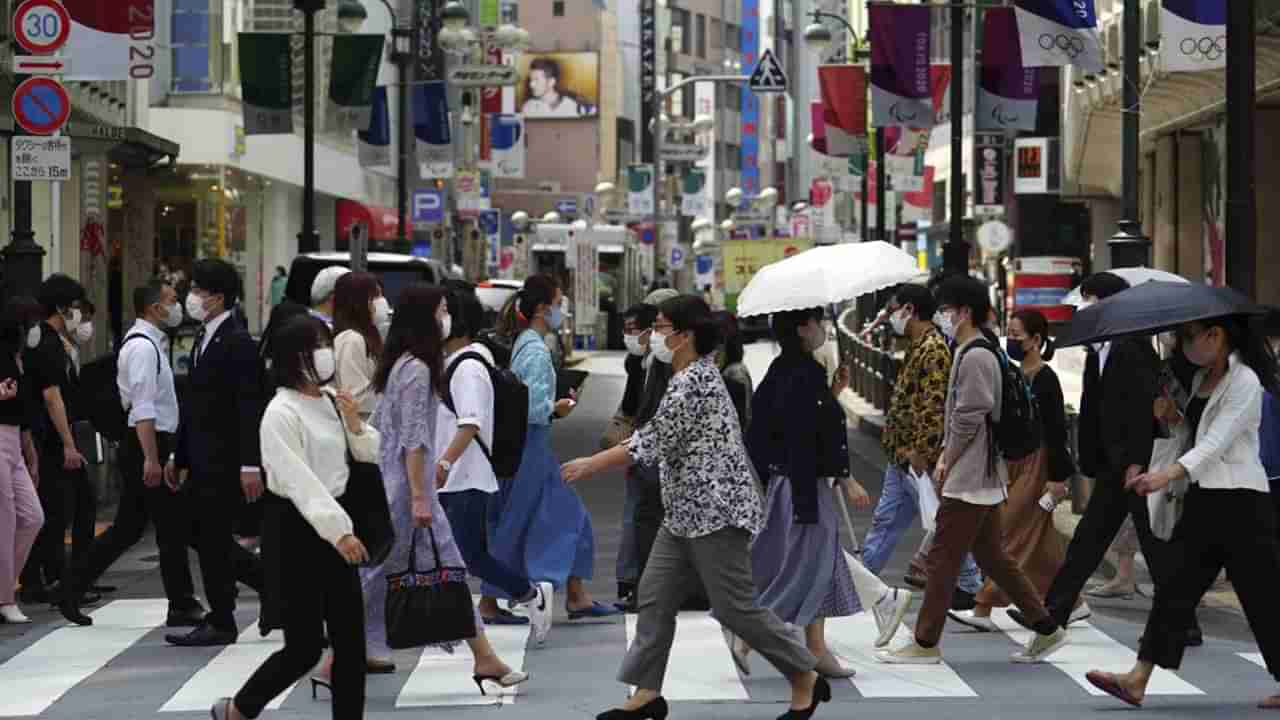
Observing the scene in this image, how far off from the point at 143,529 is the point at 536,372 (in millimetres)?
2348

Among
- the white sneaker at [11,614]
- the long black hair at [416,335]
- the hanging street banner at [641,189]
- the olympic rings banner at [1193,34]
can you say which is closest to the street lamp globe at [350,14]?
the olympic rings banner at [1193,34]

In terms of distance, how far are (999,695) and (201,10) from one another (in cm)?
4067

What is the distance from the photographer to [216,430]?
12.9 metres

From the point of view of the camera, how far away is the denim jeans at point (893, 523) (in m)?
13.9

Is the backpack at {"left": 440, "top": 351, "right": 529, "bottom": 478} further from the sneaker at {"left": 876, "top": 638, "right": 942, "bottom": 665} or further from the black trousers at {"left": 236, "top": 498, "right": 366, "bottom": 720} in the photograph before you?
the black trousers at {"left": 236, "top": 498, "right": 366, "bottom": 720}

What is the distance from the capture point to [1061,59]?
78.2 ft

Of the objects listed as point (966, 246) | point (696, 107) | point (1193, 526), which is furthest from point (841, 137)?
point (696, 107)

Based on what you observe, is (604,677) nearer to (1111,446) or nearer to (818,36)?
(1111,446)

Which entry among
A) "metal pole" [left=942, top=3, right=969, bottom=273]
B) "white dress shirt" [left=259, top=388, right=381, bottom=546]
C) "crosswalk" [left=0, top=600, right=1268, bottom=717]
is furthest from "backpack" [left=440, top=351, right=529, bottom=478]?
"metal pole" [left=942, top=3, right=969, bottom=273]

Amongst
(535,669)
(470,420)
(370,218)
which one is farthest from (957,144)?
(370,218)

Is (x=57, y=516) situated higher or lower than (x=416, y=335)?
lower

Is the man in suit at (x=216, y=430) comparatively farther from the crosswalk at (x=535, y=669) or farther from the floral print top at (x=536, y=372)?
the floral print top at (x=536, y=372)

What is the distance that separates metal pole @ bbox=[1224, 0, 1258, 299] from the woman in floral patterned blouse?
20.4 ft

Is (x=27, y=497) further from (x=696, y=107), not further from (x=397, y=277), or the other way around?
(x=696, y=107)
